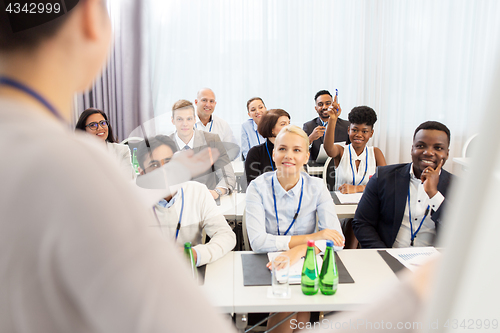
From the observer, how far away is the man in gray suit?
1.82 meters

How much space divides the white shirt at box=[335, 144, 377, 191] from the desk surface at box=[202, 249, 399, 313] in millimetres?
1264

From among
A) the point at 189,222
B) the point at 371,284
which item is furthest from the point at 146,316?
the point at 189,222

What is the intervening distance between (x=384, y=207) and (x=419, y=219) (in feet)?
0.55

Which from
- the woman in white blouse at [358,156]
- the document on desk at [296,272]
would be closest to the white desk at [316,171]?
the woman in white blouse at [358,156]

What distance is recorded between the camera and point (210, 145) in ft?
5.82

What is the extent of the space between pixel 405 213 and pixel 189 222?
105 cm

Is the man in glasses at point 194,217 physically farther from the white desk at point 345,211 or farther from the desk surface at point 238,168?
the desk surface at point 238,168

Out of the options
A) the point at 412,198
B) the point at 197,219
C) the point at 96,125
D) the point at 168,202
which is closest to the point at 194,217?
the point at 197,219

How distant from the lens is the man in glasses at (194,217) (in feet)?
4.57

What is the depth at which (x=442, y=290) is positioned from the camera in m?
0.10

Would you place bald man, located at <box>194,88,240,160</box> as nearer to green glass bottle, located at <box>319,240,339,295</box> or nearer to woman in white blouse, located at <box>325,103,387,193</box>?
woman in white blouse, located at <box>325,103,387,193</box>

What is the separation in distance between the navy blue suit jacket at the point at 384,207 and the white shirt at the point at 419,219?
3 centimetres

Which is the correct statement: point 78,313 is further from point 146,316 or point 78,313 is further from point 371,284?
point 371,284

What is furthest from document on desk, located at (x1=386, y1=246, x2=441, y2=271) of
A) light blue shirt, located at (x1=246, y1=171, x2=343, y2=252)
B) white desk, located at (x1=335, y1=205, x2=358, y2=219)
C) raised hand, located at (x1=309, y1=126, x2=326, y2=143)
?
raised hand, located at (x1=309, y1=126, x2=326, y2=143)
